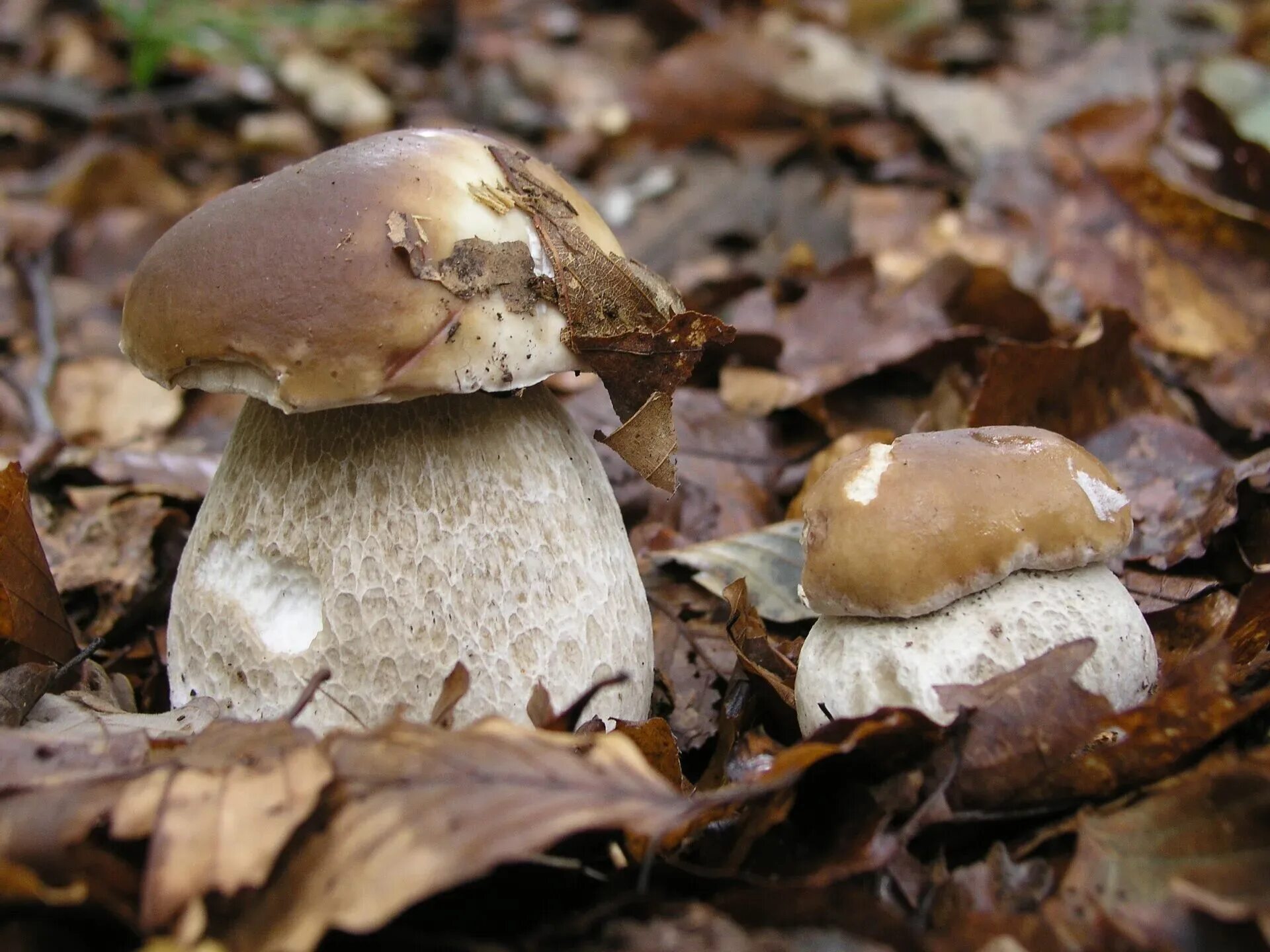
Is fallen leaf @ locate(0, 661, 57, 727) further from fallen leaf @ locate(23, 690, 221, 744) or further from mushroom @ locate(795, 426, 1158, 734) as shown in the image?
mushroom @ locate(795, 426, 1158, 734)

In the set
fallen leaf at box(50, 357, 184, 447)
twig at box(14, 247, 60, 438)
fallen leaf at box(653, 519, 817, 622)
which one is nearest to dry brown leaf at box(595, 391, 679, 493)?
fallen leaf at box(653, 519, 817, 622)

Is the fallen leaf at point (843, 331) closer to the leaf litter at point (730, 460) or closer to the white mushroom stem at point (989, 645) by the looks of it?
the leaf litter at point (730, 460)

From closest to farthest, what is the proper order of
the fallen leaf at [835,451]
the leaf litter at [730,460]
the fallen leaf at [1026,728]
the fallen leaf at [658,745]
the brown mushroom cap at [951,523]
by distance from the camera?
the leaf litter at [730,460]
the fallen leaf at [1026,728]
the brown mushroom cap at [951,523]
the fallen leaf at [658,745]
the fallen leaf at [835,451]

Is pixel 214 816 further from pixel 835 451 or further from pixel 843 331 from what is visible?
pixel 843 331

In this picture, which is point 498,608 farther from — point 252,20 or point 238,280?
point 252,20

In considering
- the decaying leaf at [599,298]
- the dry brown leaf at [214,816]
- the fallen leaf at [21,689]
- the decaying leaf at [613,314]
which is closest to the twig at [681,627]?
the decaying leaf at [599,298]

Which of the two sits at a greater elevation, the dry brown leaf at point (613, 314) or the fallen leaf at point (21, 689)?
the dry brown leaf at point (613, 314)
